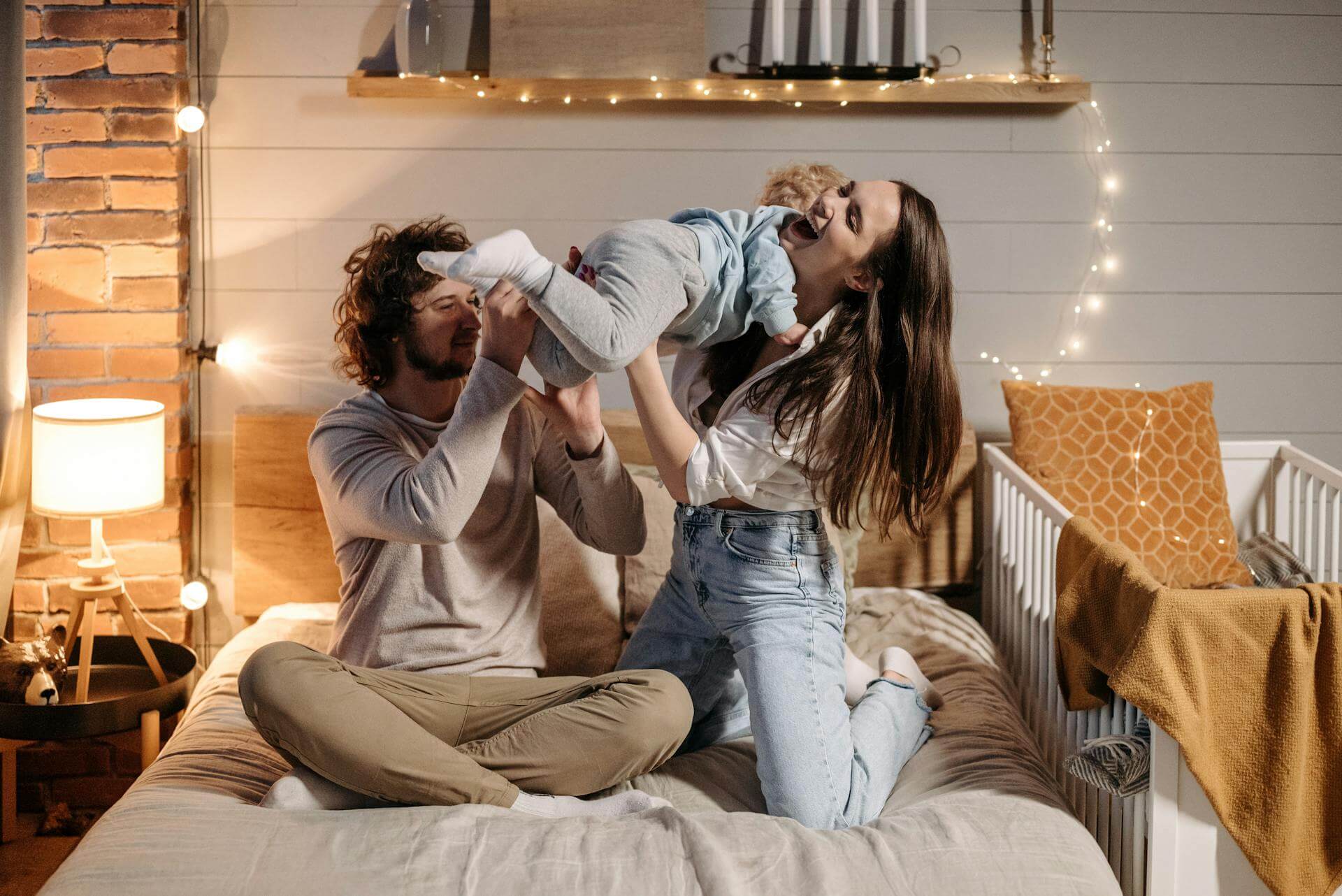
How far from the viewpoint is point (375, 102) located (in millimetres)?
2512

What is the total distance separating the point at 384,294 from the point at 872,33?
1.27 m

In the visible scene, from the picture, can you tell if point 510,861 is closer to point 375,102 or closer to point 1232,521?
point 375,102

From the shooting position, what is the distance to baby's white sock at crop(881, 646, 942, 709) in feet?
6.33

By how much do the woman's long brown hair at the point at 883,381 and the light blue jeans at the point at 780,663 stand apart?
5.7 inches

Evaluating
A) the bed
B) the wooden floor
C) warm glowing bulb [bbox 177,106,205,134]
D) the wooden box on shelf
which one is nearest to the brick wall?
warm glowing bulb [bbox 177,106,205,134]

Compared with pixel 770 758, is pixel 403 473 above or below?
above

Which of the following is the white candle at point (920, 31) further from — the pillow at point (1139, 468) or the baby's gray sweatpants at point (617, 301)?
the baby's gray sweatpants at point (617, 301)

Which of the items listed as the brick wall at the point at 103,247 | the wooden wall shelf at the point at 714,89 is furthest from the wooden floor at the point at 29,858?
the wooden wall shelf at the point at 714,89

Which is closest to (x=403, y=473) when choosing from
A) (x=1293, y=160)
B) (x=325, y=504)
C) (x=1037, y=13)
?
(x=325, y=504)

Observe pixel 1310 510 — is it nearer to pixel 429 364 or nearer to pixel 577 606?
pixel 577 606

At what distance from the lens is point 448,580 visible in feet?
5.68

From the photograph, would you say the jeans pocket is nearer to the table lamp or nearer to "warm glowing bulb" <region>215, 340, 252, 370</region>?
the table lamp

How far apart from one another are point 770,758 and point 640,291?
2.38ft

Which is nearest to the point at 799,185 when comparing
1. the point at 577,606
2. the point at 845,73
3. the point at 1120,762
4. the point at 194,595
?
the point at 845,73
